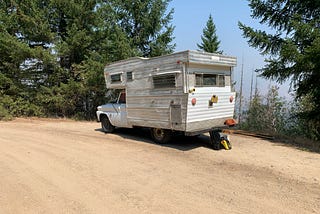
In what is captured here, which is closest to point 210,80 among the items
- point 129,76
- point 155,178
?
point 129,76

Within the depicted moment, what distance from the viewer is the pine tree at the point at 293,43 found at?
8.76 m

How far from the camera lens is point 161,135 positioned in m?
8.54

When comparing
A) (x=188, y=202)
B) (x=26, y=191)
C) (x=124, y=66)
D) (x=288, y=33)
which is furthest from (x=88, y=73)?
(x=188, y=202)

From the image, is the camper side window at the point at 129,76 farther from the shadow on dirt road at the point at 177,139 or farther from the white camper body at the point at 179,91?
the shadow on dirt road at the point at 177,139

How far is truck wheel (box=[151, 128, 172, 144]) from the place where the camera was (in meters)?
8.38

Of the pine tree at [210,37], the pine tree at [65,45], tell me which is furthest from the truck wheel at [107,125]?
the pine tree at [210,37]

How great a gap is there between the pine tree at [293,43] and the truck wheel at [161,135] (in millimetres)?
4620

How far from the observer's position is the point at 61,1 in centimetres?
1605

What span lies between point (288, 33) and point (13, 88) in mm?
15203

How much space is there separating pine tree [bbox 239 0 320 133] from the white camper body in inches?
89.0

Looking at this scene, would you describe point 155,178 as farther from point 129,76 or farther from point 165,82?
point 129,76

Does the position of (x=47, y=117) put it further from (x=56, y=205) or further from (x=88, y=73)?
(x=56, y=205)

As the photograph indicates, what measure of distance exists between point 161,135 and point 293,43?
5409 millimetres

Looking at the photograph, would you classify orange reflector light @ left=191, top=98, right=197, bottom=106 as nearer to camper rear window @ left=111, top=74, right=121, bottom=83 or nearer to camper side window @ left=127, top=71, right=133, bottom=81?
camper side window @ left=127, top=71, right=133, bottom=81
